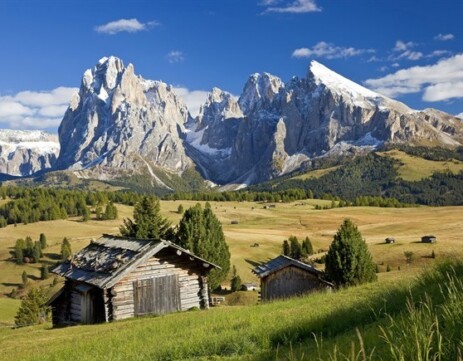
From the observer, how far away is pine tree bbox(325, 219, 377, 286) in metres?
48.9

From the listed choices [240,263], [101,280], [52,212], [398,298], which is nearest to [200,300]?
[101,280]

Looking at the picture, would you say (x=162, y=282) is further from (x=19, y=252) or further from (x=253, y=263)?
(x=19, y=252)

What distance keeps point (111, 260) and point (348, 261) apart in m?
25.1

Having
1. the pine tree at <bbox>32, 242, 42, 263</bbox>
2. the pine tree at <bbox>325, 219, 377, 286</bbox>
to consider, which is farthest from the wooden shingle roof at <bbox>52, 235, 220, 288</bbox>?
the pine tree at <bbox>32, 242, 42, 263</bbox>

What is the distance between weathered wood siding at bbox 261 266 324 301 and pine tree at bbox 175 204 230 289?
14.1 meters

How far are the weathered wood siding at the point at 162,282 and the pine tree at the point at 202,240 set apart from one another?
22.5 m

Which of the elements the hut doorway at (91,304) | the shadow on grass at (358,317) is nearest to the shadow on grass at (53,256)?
the hut doorway at (91,304)

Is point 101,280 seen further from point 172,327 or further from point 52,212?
point 52,212

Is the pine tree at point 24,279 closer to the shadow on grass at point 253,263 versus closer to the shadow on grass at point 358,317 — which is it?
the shadow on grass at point 253,263

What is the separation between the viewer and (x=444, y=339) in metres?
6.05

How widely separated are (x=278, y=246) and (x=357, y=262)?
221ft

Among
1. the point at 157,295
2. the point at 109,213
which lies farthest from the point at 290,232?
the point at 157,295

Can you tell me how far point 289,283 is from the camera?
49688 millimetres

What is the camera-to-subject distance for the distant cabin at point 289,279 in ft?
160
